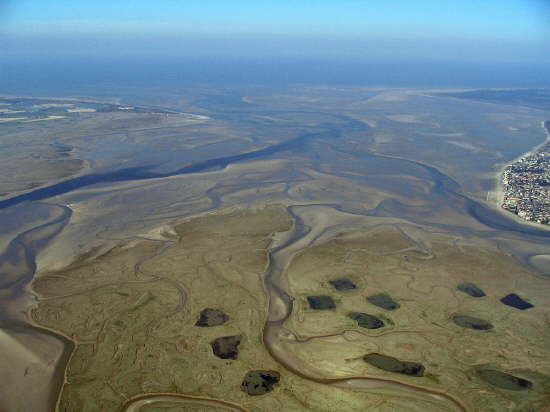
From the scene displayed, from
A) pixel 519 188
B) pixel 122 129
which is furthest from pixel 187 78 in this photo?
pixel 519 188

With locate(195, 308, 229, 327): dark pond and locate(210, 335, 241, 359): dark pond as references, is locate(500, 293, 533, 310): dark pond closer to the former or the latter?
locate(210, 335, 241, 359): dark pond

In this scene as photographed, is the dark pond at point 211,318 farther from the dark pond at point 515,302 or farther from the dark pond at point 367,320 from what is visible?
the dark pond at point 515,302

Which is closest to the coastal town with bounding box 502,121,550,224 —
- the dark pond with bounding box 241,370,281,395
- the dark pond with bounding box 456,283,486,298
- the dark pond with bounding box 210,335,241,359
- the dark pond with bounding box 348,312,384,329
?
the dark pond with bounding box 456,283,486,298

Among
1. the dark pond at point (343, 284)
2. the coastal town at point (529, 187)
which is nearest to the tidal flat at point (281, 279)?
the dark pond at point (343, 284)

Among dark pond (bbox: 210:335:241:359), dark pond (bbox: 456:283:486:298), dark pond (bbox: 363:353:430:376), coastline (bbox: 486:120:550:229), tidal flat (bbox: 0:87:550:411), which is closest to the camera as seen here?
tidal flat (bbox: 0:87:550:411)

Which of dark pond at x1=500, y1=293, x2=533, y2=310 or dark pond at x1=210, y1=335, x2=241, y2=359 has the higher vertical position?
dark pond at x1=500, y1=293, x2=533, y2=310
